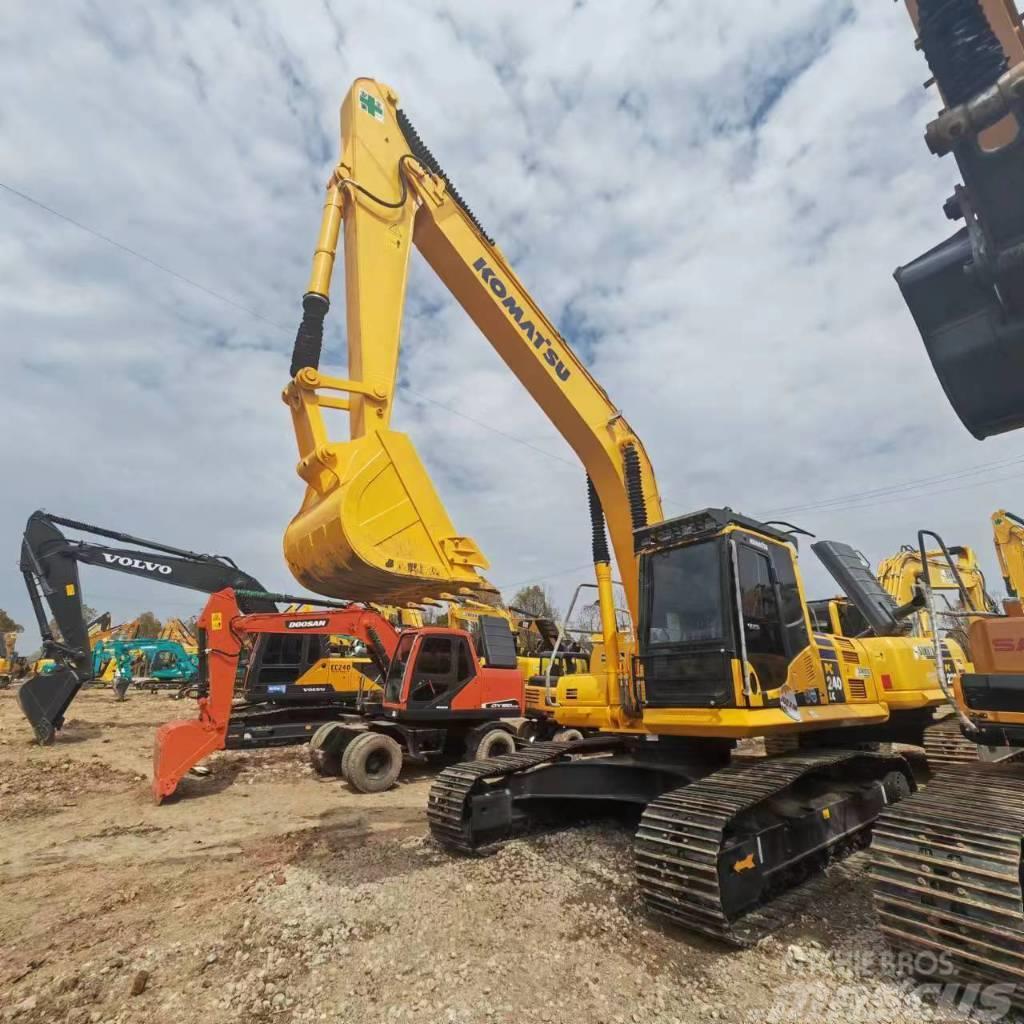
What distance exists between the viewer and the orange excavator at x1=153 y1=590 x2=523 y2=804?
841 centimetres

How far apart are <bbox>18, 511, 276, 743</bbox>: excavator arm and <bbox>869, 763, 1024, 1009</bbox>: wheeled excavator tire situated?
11327 mm

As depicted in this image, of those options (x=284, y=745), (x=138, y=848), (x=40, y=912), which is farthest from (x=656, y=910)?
(x=284, y=745)

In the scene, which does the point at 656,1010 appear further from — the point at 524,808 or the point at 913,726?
the point at 913,726

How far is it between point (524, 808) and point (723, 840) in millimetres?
2163

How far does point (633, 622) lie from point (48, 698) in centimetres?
1219

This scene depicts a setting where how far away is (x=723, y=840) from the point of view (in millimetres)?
3842

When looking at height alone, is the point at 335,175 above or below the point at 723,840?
above

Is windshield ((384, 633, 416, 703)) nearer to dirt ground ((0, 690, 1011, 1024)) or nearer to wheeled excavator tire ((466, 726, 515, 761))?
wheeled excavator tire ((466, 726, 515, 761))

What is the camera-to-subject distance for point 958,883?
126 inches

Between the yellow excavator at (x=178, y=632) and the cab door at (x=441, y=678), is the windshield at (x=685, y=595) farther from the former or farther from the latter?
the yellow excavator at (x=178, y=632)

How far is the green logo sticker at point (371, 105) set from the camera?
7.32m

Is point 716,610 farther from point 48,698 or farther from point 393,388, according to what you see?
point 48,698

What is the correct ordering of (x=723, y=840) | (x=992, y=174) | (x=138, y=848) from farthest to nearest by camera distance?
(x=138, y=848) → (x=723, y=840) → (x=992, y=174)

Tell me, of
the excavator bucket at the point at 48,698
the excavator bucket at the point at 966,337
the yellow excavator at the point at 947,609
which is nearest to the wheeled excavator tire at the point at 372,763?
the yellow excavator at the point at 947,609
